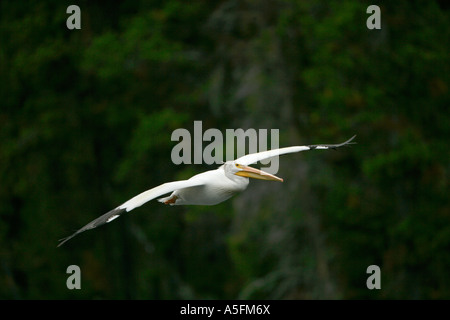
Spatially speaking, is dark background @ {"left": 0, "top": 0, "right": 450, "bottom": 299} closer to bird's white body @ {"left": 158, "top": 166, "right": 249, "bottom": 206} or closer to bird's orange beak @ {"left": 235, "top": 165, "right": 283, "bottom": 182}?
bird's orange beak @ {"left": 235, "top": 165, "right": 283, "bottom": 182}

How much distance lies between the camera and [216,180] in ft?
37.6

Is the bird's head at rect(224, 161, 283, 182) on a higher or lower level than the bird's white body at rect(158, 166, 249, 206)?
higher

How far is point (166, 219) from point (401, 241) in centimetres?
676

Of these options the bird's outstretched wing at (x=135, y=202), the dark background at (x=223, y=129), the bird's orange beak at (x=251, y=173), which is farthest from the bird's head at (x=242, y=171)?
the dark background at (x=223, y=129)

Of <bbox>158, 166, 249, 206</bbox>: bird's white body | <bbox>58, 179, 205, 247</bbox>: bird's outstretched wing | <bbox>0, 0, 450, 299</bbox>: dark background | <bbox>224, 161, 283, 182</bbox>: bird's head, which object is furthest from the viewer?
<bbox>0, 0, 450, 299</bbox>: dark background

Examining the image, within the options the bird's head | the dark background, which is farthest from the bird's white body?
the dark background

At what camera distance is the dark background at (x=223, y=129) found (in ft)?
66.1

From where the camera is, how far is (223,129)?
22172mm

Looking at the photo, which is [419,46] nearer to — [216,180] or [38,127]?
[38,127]

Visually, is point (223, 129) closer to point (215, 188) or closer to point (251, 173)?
point (251, 173)

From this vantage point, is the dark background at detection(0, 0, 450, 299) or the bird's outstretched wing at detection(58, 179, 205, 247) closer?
the bird's outstretched wing at detection(58, 179, 205, 247)

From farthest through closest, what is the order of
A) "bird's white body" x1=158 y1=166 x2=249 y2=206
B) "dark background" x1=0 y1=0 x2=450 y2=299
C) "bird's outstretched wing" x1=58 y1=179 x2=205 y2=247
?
"dark background" x1=0 y1=0 x2=450 y2=299
"bird's white body" x1=158 y1=166 x2=249 y2=206
"bird's outstretched wing" x1=58 y1=179 x2=205 y2=247

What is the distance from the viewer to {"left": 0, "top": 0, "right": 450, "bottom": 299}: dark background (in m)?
20.1
